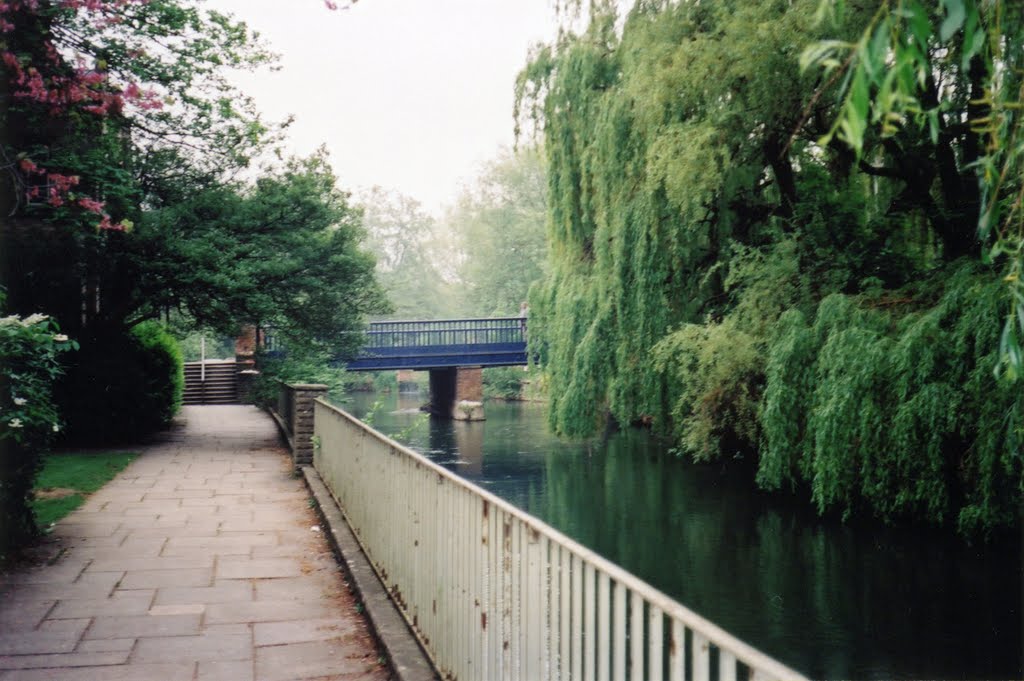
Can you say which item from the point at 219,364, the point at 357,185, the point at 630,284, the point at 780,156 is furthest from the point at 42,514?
the point at 357,185

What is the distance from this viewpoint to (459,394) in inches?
1347

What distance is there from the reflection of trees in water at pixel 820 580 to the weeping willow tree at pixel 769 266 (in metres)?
0.77

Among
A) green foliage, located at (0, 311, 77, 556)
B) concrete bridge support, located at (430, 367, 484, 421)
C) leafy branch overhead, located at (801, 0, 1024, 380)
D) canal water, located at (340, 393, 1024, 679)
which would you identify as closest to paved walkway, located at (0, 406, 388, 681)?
green foliage, located at (0, 311, 77, 556)

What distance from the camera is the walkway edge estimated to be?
4641mm

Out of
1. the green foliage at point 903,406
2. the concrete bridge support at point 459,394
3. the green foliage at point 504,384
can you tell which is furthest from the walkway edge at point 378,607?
the green foliage at point 504,384

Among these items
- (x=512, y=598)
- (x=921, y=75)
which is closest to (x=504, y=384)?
(x=512, y=598)

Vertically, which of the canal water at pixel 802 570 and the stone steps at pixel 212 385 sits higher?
the stone steps at pixel 212 385

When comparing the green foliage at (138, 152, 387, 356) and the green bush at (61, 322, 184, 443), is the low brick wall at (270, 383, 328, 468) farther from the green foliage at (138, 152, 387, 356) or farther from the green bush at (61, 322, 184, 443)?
the green bush at (61, 322, 184, 443)

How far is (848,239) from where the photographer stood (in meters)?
12.4

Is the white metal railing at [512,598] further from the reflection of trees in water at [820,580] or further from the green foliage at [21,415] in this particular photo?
the reflection of trees in water at [820,580]

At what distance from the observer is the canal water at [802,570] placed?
347 inches

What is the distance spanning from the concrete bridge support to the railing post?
20290mm

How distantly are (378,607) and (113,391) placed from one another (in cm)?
1237

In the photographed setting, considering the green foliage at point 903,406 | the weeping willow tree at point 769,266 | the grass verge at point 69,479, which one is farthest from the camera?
the grass verge at point 69,479
